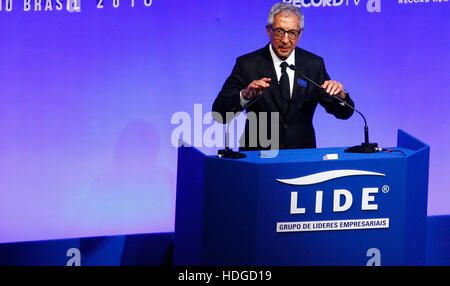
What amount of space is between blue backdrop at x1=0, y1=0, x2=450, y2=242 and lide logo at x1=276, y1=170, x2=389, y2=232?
2117mm

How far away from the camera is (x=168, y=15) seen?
511cm

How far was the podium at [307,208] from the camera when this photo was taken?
3.22 metres

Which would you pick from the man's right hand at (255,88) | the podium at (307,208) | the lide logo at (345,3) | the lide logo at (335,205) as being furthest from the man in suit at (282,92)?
the lide logo at (345,3)

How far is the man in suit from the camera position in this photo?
3781mm

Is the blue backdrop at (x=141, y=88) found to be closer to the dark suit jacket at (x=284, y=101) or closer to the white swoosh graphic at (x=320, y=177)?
the dark suit jacket at (x=284, y=101)

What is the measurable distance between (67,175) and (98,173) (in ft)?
0.68

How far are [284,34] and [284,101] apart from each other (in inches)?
13.9

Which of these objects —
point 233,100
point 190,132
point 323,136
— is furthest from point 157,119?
point 233,100

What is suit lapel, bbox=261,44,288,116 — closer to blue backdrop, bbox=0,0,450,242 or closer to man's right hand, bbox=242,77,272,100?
man's right hand, bbox=242,77,272,100

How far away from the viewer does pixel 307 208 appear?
3.26m

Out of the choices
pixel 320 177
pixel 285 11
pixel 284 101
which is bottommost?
pixel 320 177

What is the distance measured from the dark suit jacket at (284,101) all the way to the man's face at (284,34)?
0.54 ft

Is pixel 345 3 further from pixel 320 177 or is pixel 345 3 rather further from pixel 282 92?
pixel 320 177

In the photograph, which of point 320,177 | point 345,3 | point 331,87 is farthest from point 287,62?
point 345,3
